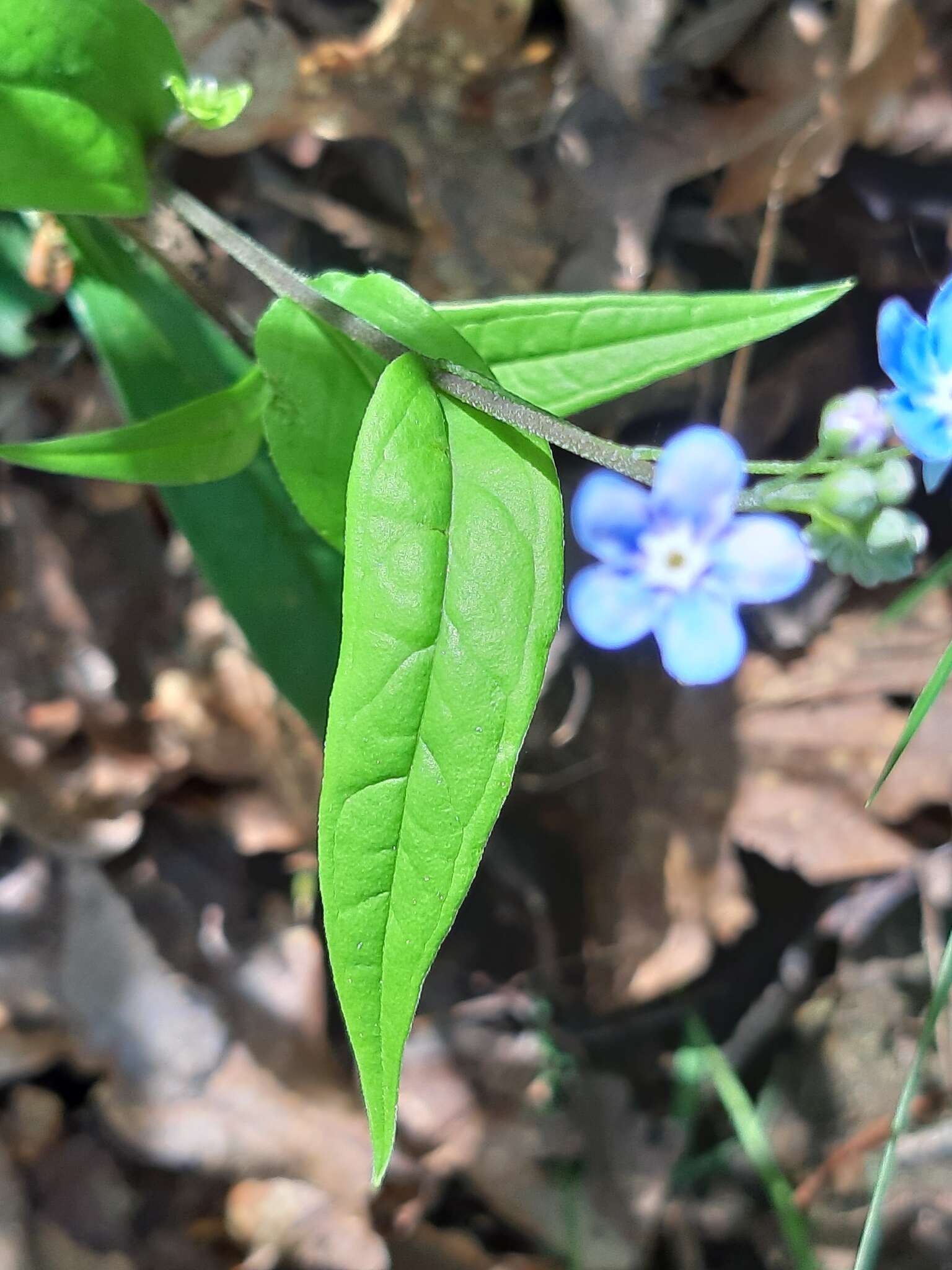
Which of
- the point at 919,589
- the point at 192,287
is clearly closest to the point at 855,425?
the point at 919,589

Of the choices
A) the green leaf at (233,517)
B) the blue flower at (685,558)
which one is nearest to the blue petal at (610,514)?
the blue flower at (685,558)

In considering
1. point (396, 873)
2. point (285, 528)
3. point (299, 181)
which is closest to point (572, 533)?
point (285, 528)

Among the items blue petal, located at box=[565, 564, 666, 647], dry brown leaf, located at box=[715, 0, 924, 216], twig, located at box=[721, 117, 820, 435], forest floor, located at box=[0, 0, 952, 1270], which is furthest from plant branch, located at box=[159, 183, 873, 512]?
dry brown leaf, located at box=[715, 0, 924, 216]

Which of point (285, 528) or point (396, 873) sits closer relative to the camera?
point (396, 873)

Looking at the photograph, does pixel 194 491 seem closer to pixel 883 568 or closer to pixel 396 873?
pixel 396 873

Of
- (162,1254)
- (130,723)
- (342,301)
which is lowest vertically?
(162,1254)

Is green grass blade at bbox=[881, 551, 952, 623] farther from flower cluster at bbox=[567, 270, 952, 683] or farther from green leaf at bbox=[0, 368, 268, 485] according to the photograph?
green leaf at bbox=[0, 368, 268, 485]

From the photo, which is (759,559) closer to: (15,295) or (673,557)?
(673,557)
